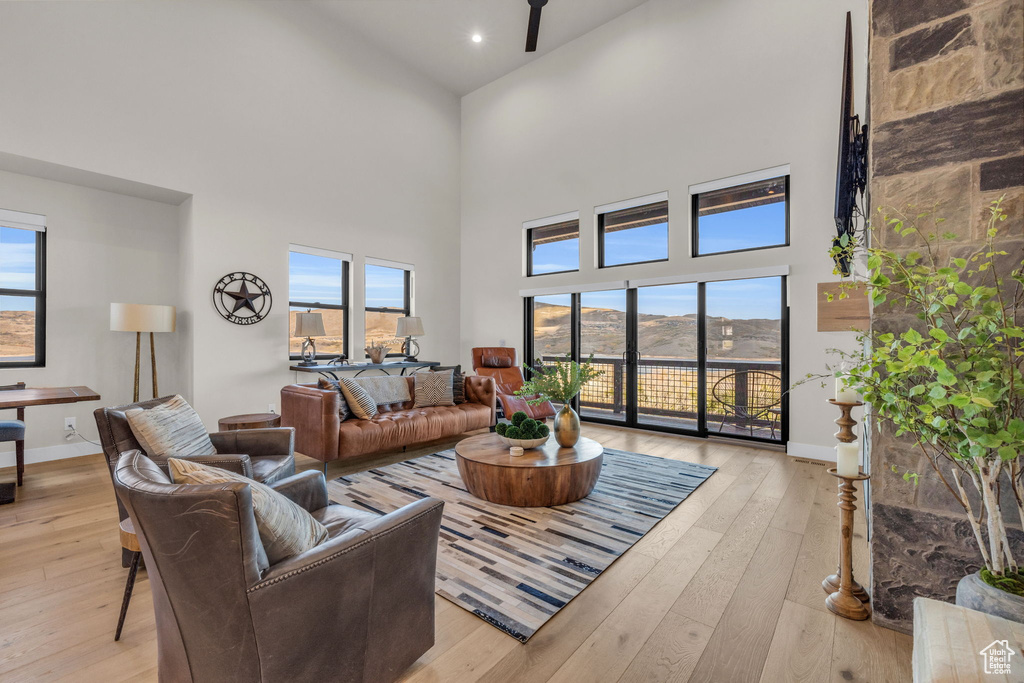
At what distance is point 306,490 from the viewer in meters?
1.95

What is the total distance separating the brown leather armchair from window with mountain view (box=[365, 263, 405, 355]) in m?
1.41

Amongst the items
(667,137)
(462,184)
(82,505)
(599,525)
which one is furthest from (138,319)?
(667,137)

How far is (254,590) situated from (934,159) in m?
2.61

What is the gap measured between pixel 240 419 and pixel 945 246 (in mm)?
4626

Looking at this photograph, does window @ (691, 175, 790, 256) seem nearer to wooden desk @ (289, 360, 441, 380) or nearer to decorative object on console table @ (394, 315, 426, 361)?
decorative object on console table @ (394, 315, 426, 361)

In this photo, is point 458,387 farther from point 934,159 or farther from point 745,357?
point 934,159

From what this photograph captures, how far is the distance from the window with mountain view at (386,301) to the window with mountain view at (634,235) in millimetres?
2882

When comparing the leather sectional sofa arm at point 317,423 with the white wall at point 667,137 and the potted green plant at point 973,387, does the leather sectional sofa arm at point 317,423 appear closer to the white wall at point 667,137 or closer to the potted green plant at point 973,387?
the white wall at point 667,137

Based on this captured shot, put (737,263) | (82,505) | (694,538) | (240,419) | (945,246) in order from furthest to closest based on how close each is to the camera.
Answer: (737,263), (240,419), (82,505), (694,538), (945,246)

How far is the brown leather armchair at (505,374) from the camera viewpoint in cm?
531

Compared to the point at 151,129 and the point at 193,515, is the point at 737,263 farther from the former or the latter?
the point at 151,129

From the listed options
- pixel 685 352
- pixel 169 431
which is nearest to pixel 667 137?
pixel 685 352

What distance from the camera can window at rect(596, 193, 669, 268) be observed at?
544cm

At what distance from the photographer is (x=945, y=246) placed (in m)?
1.61
